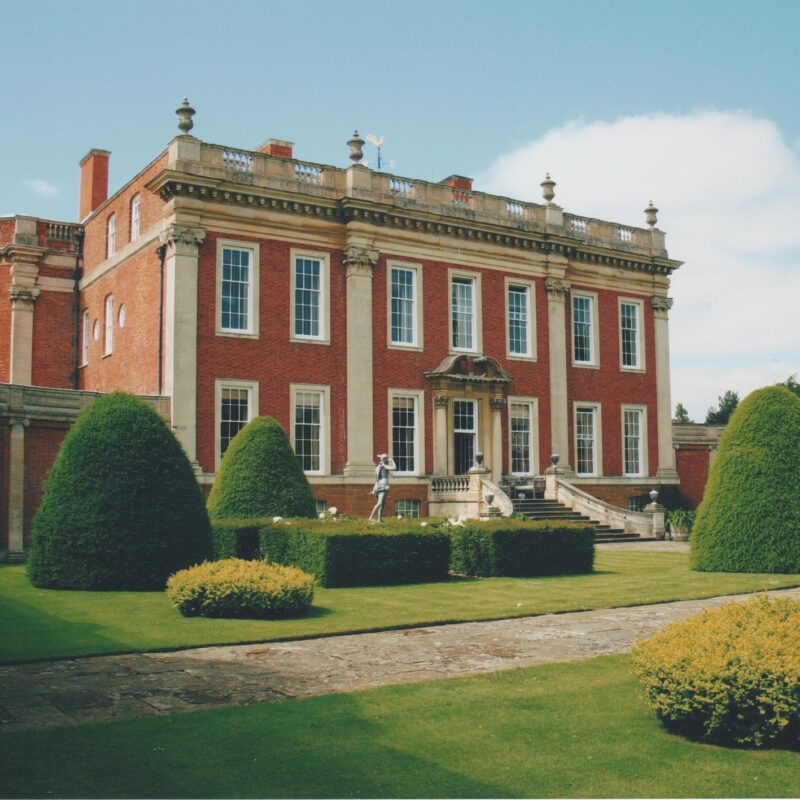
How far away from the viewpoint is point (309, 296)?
30.1 metres

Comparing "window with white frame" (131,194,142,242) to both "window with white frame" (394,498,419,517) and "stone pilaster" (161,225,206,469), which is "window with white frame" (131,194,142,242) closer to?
"stone pilaster" (161,225,206,469)

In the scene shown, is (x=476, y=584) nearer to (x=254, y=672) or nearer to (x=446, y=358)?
(x=254, y=672)

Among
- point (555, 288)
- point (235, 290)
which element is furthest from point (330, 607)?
point (555, 288)

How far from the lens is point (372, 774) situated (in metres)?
6.20

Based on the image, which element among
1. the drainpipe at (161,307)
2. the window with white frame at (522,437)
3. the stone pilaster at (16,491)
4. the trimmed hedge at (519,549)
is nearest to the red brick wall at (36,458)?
the stone pilaster at (16,491)

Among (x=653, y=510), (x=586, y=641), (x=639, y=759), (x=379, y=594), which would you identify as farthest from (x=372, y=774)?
(x=653, y=510)

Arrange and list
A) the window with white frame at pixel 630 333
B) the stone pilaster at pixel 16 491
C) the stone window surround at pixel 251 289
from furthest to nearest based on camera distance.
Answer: the window with white frame at pixel 630 333 < the stone window surround at pixel 251 289 < the stone pilaster at pixel 16 491

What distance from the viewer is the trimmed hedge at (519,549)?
19.3 metres

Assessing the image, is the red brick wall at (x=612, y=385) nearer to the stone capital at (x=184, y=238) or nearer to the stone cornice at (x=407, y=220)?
the stone cornice at (x=407, y=220)

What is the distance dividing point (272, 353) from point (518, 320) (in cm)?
989

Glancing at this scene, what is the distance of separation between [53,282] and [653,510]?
74.8ft

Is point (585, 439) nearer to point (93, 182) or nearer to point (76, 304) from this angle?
point (76, 304)

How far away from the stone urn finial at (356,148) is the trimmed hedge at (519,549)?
1522 cm

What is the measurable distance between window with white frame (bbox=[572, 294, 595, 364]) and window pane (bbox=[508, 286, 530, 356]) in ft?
7.67
